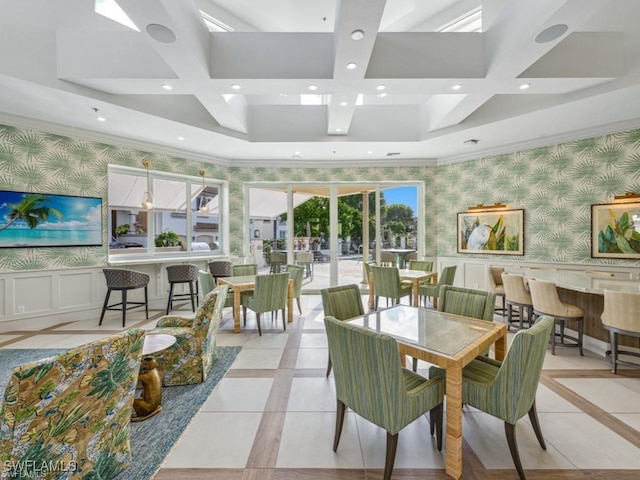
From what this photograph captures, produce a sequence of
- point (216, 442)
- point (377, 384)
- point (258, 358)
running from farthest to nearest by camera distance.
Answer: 1. point (258, 358)
2. point (216, 442)
3. point (377, 384)

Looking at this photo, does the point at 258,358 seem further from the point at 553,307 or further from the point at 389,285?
the point at 553,307

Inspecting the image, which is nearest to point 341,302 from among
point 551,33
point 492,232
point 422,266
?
point 551,33

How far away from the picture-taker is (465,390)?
177 centimetres

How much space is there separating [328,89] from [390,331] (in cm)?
284

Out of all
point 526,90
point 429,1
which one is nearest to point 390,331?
→ point 526,90

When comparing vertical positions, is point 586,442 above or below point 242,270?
below

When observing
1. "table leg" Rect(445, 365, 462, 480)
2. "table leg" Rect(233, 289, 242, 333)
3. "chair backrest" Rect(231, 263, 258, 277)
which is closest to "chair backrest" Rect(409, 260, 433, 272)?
"chair backrest" Rect(231, 263, 258, 277)

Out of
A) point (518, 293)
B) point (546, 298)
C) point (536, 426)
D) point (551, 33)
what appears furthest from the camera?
point (518, 293)

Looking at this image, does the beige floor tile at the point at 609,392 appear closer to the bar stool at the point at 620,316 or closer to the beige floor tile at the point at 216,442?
the bar stool at the point at 620,316

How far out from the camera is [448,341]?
1.88 metres

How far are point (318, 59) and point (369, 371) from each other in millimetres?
3117

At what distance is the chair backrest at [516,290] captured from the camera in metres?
3.81

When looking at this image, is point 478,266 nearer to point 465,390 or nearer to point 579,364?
point 579,364

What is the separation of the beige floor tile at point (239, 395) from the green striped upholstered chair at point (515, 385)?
1.68m
